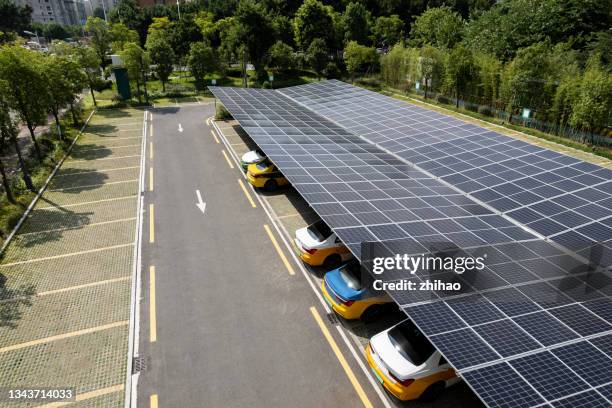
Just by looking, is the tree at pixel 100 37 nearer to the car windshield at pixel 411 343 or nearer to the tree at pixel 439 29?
the tree at pixel 439 29

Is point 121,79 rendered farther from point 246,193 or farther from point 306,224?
point 306,224

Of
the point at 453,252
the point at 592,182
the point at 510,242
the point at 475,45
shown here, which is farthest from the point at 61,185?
the point at 475,45

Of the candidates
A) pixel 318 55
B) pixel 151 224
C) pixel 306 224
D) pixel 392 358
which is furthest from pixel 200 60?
pixel 392 358

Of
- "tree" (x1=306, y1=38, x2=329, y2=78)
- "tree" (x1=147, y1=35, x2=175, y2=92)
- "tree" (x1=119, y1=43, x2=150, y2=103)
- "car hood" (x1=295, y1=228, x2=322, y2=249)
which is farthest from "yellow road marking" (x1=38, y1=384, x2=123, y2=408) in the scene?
"tree" (x1=306, y1=38, x2=329, y2=78)

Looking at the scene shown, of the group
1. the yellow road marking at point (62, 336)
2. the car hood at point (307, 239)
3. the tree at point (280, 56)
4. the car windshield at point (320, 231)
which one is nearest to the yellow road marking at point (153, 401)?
→ the yellow road marking at point (62, 336)

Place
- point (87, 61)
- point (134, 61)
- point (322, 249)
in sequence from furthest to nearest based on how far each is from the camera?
point (134, 61) → point (87, 61) → point (322, 249)

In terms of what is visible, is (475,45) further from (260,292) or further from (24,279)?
(24,279)
